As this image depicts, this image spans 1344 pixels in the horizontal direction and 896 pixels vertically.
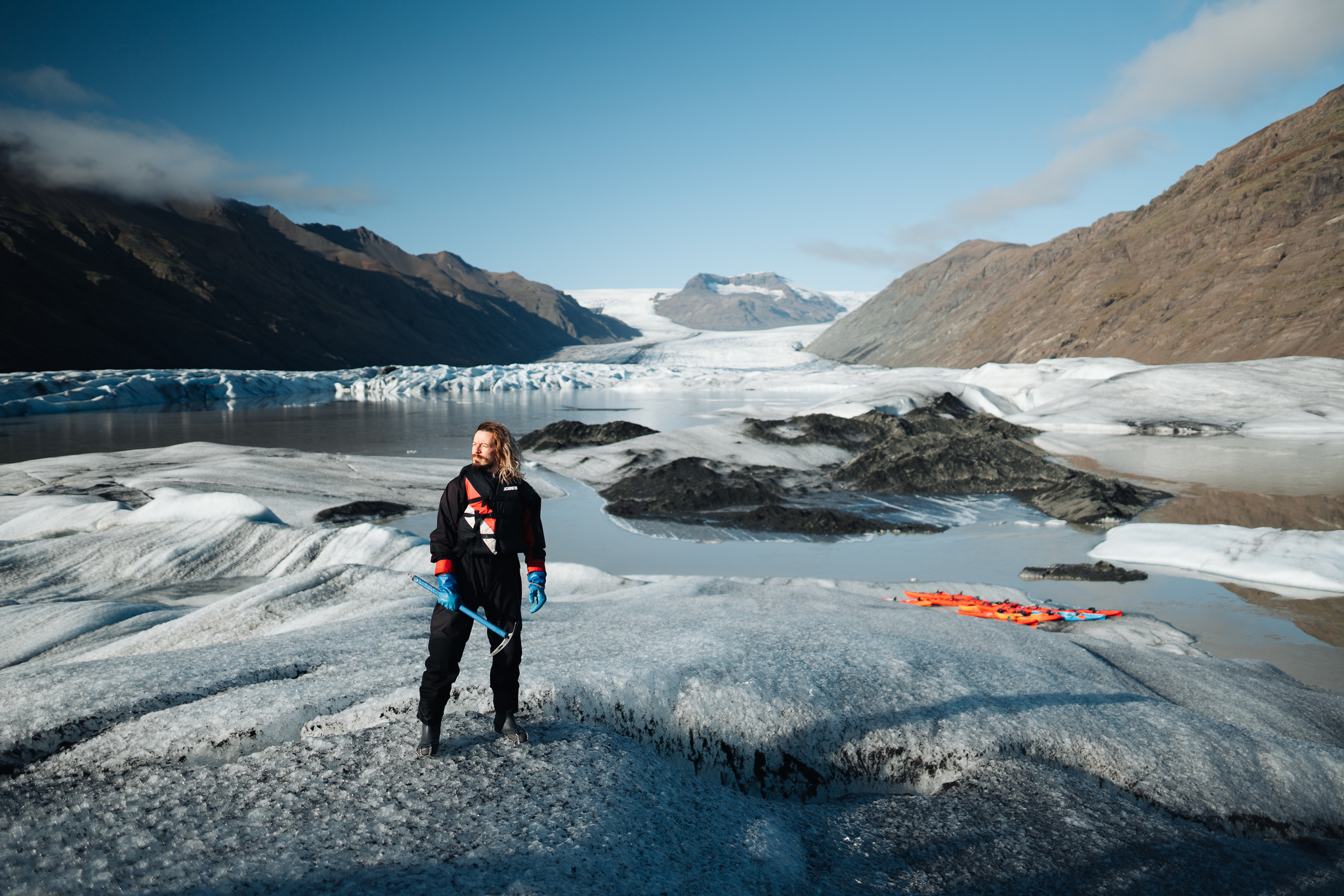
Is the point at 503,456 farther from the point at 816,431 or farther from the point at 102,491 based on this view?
the point at 816,431

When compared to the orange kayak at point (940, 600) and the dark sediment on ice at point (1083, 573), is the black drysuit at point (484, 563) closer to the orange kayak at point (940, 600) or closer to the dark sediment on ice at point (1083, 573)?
the orange kayak at point (940, 600)

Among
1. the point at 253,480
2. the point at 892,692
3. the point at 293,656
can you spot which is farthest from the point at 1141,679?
the point at 253,480

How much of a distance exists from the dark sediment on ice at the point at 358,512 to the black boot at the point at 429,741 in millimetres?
8750

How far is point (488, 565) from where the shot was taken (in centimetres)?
281

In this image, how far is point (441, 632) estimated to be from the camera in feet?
8.89

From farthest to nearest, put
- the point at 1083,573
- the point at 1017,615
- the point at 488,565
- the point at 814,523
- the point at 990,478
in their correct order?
the point at 990,478, the point at 814,523, the point at 1083,573, the point at 1017,615, the point at 488,565

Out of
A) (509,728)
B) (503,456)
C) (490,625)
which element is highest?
(503,456)

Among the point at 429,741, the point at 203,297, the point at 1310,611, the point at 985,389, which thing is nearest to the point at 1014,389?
the point at 985,389

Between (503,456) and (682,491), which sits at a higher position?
(503,456)

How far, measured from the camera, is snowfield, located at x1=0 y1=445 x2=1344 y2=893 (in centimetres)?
223

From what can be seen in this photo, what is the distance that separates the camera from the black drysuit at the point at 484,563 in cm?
273

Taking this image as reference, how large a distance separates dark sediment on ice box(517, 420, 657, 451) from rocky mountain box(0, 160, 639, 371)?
142ft

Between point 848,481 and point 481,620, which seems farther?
point 848,481

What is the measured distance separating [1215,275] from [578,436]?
145 ft
